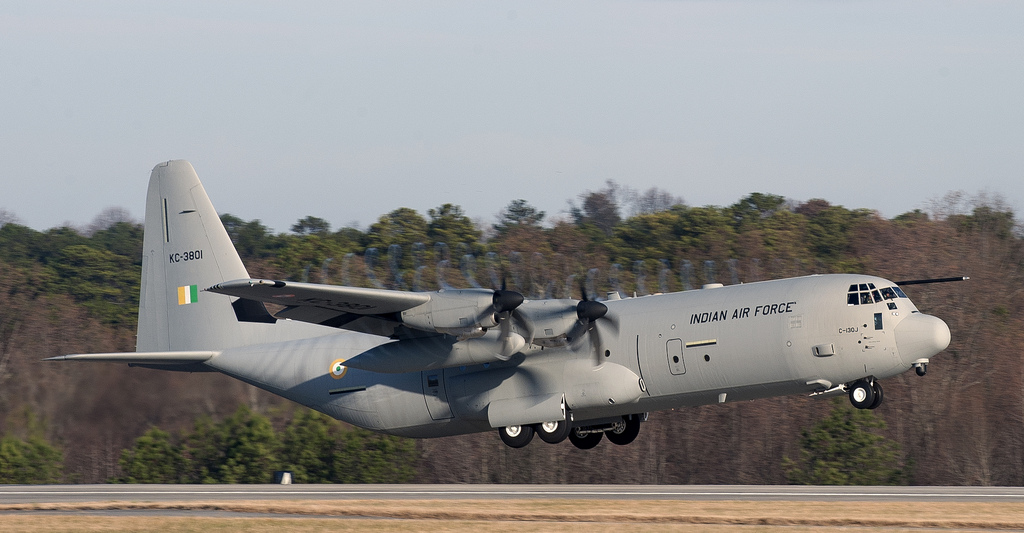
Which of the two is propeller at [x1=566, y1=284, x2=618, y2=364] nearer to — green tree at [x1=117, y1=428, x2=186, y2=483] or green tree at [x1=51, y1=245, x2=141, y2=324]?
green tree at [x1=117, y1=428, x2=186, y2=483]

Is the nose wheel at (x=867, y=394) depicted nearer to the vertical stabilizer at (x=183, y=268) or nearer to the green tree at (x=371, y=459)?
the vertical stabilizer at (x=183, y=268)

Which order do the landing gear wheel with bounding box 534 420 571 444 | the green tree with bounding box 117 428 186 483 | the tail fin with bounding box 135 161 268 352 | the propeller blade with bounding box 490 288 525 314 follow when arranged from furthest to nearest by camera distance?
the green tree with bounding box 117 428 186 483
the tail fin with bounding box 135 161 268 352
the landing gear wheel with bounding box 534 420 571 444
the propeller blade with bounding box 490 288 525 314

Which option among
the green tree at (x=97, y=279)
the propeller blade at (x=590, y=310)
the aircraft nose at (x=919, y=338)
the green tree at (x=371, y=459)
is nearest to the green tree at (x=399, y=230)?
the green tree at (x=97, y=279)

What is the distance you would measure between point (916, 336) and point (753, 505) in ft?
12.9

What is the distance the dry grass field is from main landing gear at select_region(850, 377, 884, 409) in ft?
Result: 5.52

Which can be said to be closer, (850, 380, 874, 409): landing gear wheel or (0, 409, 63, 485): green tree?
(850, 380, 874, 409): landing gear wheel

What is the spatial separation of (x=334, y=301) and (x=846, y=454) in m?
19.2

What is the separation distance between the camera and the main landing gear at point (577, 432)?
2131cm

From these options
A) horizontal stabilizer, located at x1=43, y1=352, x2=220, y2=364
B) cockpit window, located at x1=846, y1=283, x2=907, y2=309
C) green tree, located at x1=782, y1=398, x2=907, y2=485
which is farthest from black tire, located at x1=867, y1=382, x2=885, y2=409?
horizontal stabilizer, located at x1=43, y1=352, x2=220, y2=364

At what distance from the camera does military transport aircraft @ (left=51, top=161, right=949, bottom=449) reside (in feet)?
63.1

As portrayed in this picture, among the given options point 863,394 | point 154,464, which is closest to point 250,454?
point 154,464

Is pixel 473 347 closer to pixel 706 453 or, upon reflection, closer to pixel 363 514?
pixel 363 514

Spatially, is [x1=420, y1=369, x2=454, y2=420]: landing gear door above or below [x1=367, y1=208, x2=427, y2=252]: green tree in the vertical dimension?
below

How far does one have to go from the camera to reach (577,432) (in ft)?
76.9
